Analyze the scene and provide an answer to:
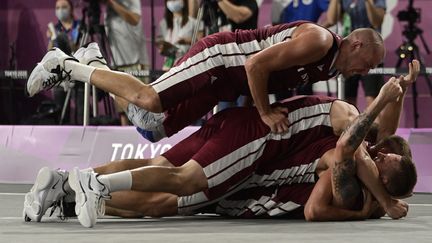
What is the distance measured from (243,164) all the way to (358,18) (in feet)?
13.2

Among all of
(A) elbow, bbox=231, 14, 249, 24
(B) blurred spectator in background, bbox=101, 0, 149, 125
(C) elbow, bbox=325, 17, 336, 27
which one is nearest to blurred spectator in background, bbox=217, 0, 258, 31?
(A) elbow, bbox=231, 14, 249, 24

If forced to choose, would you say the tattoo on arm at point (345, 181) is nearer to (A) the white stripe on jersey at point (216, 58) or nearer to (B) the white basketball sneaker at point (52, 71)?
(A) the white stripe on jersey at point (216, 58)

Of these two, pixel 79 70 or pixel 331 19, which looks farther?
pixel 331 19

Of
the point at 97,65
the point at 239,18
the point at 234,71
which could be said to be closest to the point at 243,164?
the point at 234,71

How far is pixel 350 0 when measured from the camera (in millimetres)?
10008

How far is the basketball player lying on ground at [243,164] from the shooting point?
19.4 feet

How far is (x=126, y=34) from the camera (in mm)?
10828

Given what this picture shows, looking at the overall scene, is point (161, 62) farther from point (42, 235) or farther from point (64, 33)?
point (42, 235)

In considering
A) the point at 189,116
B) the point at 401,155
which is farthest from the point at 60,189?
the point at 401,155

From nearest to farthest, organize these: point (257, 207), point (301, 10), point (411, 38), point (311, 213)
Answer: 1. point (311, 213)
2. point (257, 207)
3. point (301, 10)
4. point (411, 38)

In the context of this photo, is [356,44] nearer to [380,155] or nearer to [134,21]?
[380,155]

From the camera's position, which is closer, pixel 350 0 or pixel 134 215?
pixel 134 215

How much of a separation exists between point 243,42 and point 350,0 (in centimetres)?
366

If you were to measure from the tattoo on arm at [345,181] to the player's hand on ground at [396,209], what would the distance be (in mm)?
243
